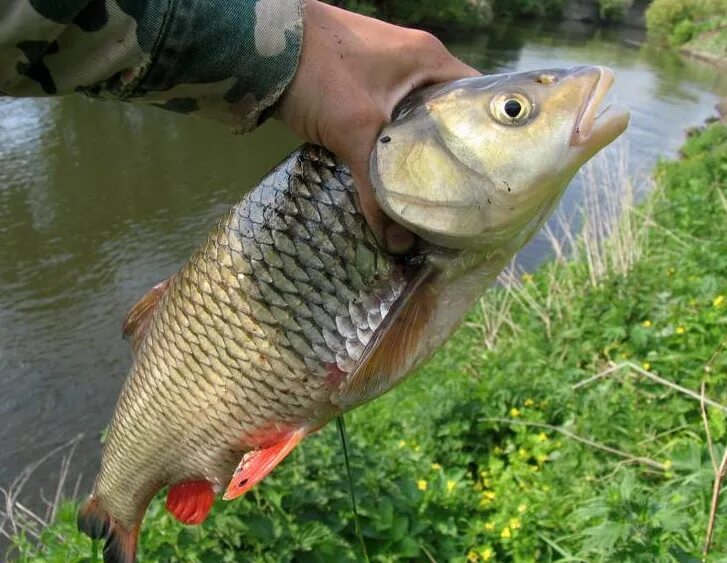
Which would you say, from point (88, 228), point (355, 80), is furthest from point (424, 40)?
point (88, 228)

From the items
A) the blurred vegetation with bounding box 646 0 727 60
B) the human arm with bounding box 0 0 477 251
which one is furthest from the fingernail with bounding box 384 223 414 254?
the blurred vegetation with bounding box 646 0 727 60

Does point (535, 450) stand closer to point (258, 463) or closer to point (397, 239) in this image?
point (258, 463)

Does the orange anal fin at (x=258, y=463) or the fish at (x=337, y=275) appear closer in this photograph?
the fish at (x=337, y=275)

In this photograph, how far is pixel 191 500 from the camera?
1.96 metres

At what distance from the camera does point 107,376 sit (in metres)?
5.78

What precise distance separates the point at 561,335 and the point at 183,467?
3.51 m

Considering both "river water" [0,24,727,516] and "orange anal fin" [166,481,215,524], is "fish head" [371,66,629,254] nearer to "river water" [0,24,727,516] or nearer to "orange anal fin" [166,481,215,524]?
"orange anal fin" [166,481,215,524]

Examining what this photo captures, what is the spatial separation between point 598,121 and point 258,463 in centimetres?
102

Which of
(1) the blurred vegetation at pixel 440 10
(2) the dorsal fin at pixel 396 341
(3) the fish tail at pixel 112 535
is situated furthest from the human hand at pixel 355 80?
(1) the blurred vegetation at pixel 440 10

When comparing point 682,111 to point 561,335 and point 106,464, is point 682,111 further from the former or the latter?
point 106,464

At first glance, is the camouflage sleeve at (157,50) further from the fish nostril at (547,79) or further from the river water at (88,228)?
the river water at (88,228)

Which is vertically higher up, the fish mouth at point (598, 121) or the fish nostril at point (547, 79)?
the fish nostril at point (547, 79)

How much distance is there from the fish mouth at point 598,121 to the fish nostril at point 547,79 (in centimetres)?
7

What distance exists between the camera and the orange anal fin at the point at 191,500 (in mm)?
1919
